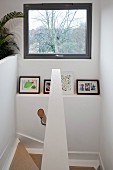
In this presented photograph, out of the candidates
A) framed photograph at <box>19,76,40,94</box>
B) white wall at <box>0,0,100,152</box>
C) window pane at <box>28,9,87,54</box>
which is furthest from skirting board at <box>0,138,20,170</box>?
window pane at <box>28,9,87,54</box>

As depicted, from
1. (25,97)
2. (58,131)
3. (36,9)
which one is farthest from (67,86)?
(58,131)

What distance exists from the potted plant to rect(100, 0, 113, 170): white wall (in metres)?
1.18

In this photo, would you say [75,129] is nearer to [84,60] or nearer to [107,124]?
[107,124]

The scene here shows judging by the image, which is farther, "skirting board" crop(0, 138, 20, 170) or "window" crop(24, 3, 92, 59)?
"window" crop(24, 3, 92, 59)

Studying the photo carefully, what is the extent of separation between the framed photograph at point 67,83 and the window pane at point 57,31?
35 centimetres

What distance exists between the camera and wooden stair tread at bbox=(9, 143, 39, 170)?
10.8 ft

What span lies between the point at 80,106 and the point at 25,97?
80 centimetres

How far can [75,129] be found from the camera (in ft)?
13.0

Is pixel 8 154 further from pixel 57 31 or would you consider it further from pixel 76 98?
pixel 57 31

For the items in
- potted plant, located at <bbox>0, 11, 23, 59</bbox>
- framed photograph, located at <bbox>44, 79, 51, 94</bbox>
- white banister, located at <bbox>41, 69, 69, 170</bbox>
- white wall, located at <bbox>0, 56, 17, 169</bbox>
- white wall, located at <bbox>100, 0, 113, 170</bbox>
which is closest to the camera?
white banister, located at <bbox>41, 69, 69, 170</bbox>

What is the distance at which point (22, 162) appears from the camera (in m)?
3.39

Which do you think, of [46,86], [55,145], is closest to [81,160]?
[46,86]

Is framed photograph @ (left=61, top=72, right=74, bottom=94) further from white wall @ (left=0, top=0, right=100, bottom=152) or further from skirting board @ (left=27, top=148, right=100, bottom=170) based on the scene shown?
skirting board @ (left=27, top=148, right=100, bottom=170)

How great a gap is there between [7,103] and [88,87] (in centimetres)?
122
